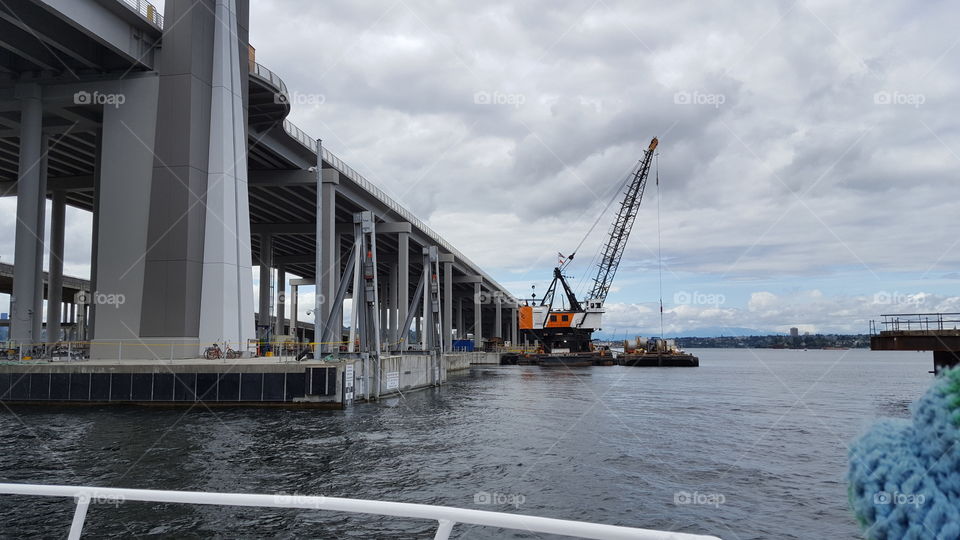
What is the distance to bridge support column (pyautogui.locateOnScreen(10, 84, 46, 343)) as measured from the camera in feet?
127

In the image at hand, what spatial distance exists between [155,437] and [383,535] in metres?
14.4

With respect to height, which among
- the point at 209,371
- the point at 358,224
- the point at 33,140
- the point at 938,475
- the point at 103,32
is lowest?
the point at 209,371

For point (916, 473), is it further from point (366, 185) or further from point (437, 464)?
point (366, 185)

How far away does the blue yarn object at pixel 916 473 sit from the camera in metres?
1.26

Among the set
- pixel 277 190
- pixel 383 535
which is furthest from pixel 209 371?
pixel 277 190

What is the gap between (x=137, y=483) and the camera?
55.3 ft

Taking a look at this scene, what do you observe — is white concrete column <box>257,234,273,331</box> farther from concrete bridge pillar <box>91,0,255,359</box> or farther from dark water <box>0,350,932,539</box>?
dark water <box>0,350,932,539</box>

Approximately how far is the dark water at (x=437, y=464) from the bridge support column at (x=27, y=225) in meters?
8.91

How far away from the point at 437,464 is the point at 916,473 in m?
20.2

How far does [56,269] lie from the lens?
5406 cm

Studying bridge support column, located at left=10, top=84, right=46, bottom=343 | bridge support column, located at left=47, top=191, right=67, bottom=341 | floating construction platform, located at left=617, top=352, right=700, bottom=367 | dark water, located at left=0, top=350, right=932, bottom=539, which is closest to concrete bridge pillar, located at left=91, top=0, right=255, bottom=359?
bridge support column, located at left=10, top=84, right=46, bottom=343

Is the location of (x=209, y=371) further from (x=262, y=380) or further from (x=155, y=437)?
(x=155, y=437)

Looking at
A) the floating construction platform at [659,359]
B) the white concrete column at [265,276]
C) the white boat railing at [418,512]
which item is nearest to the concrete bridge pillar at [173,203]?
the white concrete column at [265,276]

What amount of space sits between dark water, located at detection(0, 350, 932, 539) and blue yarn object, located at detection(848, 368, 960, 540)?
6605 millimetres
